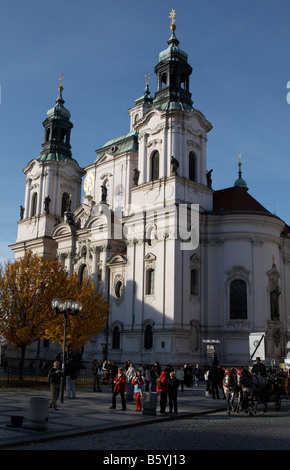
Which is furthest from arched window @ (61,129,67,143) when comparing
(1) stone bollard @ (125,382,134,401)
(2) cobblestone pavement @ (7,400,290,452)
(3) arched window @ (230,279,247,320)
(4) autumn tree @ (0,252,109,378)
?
(2) cobblestone pavement @ (7,400,290,452)

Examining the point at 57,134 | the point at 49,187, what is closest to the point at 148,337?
the point at 49,187

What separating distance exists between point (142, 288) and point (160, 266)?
2.52 metres

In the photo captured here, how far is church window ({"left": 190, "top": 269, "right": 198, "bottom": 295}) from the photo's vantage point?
1513 inches

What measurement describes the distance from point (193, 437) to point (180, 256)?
25.4 m

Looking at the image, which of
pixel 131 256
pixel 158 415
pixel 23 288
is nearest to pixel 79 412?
pixel 158 415

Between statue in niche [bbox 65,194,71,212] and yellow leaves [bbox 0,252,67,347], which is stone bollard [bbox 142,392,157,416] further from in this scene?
statue in niche [bbox 65,194,71,212]

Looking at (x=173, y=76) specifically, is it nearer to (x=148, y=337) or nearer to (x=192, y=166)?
(x=192, y=166)

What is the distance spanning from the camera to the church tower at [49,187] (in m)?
51.5

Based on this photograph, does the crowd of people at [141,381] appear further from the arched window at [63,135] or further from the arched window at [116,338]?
the arched window at [63,135]

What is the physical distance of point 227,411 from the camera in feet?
58.7

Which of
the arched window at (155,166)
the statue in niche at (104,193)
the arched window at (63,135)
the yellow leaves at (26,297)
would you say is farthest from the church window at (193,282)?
the arched window at (63,135)

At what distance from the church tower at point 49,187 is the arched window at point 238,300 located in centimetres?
2057

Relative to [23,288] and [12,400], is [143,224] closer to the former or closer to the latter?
[23,288]

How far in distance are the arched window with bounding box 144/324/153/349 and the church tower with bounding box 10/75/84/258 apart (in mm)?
17317
